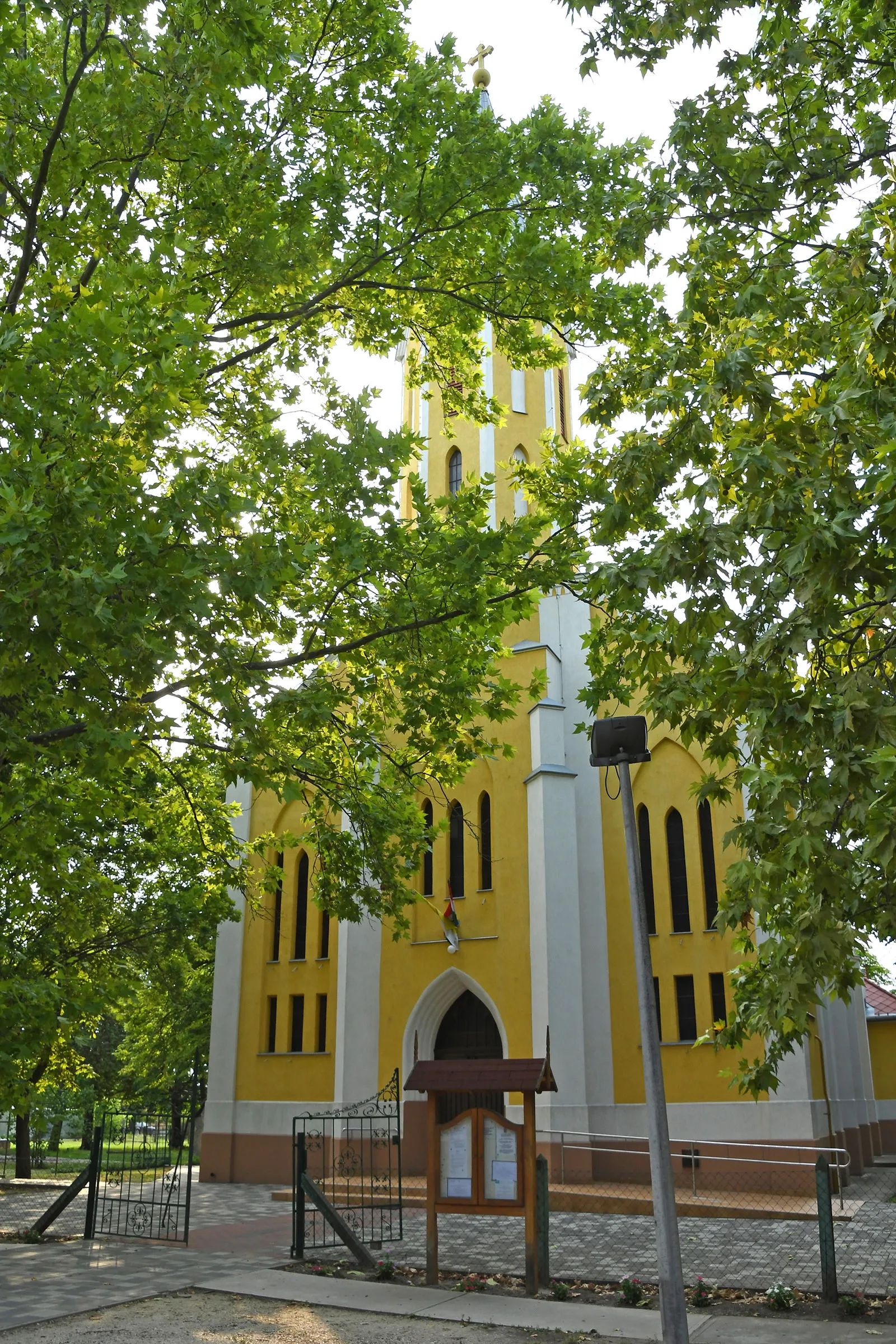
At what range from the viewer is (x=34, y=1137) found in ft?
114

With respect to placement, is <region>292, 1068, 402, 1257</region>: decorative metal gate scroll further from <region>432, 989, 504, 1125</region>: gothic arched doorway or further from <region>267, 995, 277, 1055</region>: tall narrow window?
<region>267, 995, 277, 1055</region>: tall narrow window

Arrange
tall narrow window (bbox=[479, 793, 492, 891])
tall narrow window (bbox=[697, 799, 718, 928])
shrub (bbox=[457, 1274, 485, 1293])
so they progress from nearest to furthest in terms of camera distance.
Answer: shrub (bbox=[457, 1274, 485, 1293])
tall narrow window (bbox=[697, 799, 718, 928])
tall narrow window (bbox=[479, 793, 492, 891])

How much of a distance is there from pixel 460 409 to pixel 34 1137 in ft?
107

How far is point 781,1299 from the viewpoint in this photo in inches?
341

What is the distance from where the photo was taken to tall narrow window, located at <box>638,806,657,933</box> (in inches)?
774

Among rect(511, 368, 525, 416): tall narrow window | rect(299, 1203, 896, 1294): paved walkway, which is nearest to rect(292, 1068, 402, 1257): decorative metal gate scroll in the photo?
rect(299, 1203, 896, 1294): paved walkway

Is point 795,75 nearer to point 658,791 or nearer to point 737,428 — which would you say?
Answer: point 737,428

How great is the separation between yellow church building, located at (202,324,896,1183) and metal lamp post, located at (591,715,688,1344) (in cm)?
983

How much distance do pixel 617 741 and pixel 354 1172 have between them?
14.6 meters

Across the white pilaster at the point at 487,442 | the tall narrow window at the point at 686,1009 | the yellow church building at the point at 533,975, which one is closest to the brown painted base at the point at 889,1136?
the yellow church building at the point at 533,975

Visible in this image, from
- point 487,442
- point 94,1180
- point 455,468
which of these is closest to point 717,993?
point 94,1180

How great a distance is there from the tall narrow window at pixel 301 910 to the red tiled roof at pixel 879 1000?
20.1 meters

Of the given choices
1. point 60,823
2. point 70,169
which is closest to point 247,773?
point 60,823

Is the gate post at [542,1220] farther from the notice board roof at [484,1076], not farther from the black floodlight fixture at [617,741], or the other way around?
the black floodlight fixture at [617,741]
